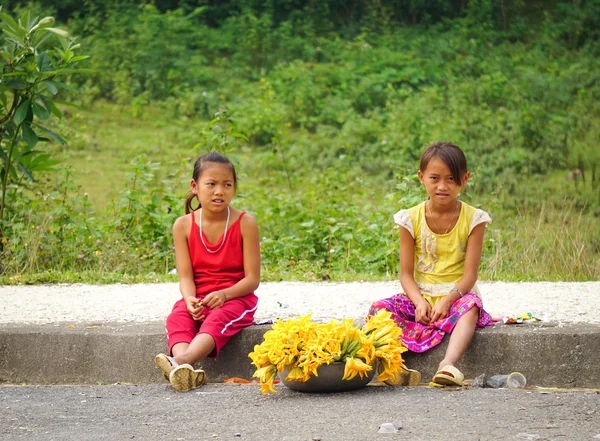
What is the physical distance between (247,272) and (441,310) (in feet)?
3.08

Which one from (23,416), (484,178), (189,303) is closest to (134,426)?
(23,416)

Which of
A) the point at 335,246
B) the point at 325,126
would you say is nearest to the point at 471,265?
the point at 335,246

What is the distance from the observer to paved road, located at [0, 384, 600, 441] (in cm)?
287

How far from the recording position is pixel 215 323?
12.9 feet

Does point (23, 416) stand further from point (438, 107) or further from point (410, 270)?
point (438, 107)

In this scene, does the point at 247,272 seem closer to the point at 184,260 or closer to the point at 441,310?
the point at 184,260

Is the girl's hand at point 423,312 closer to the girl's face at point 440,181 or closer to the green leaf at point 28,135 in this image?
the girl's face at point 440,181

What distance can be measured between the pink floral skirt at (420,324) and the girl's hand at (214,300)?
27.5 inches

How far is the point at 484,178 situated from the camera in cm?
1007

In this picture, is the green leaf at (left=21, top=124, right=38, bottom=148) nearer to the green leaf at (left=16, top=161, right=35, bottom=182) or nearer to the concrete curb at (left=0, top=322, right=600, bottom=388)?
the green leaf at (left=16, top=161, right=35, bottom=182)

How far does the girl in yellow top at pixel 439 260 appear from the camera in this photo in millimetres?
3920

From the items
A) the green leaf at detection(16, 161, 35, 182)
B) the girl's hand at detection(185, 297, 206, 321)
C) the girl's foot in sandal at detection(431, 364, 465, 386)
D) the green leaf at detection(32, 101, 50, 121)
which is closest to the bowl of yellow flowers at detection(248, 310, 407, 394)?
the girl's foot in sandal at detection(431, 364, 465, 386)

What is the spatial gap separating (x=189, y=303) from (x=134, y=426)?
3.26 feet

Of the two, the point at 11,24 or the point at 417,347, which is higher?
the point at 11,24
